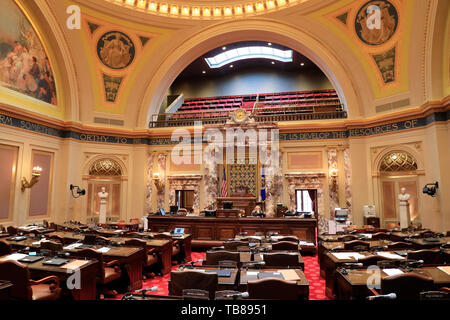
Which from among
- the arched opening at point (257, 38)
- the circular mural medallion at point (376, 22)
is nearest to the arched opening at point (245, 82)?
the arched opening at point (257, 38)

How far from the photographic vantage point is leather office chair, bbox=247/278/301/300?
3.20 metres

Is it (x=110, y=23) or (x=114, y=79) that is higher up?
(x=110, y=23)

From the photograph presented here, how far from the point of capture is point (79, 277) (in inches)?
172

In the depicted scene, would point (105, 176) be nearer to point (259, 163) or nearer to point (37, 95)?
point (37, 95)

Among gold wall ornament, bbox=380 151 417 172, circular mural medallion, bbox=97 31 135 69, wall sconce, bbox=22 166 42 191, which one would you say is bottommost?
wall sconce, bbox=22 166 42 191

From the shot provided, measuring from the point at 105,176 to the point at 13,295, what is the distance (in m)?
11.6

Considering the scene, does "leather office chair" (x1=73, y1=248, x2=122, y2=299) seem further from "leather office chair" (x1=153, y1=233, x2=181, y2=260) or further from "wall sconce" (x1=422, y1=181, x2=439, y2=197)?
"wall sconce" (x1=422, y1=181, x2=439, y2=197)

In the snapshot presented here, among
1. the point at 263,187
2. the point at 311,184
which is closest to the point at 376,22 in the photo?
the point at 311,184

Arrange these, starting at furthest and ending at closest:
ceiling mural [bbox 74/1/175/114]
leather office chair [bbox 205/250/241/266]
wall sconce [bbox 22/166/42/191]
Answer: ceiling mural [bbox 74/1/175/114]
wall sconce [bbox 22/166/42/191]
leather office chair [bbox 205/250/241/266]

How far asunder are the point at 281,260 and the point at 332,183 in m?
9.62

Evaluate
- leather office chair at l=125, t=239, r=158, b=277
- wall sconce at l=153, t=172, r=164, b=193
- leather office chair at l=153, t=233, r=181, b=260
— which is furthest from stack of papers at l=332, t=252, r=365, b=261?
wall sconce at l=153, t=172, r=164, b=193

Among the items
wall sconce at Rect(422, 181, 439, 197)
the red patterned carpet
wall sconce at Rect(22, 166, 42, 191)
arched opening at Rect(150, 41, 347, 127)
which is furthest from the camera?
arched opening at Rect(150, 41, 347, 127)

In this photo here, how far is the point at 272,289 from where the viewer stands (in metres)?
3.22
